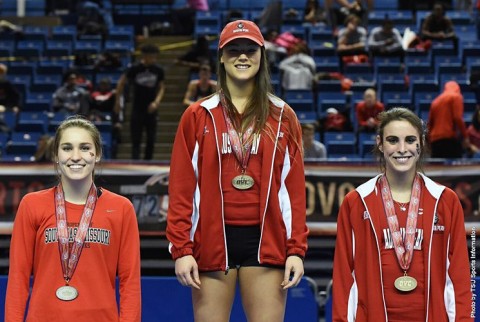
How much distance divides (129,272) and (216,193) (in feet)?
1.79

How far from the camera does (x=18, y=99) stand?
15078 millimetres

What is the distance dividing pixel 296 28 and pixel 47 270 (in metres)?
13.1

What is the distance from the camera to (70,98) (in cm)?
1459

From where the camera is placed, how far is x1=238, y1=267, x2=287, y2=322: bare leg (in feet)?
16.9

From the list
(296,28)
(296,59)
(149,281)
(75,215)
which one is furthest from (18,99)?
(75,215)

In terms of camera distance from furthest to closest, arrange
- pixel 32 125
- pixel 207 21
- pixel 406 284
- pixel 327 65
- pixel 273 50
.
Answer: pixel 207 21
pixel 327 65
pixel 273 50
pixel 32 125
pixel 406 284

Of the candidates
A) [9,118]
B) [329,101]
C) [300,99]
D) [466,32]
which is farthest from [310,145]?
[466,32]

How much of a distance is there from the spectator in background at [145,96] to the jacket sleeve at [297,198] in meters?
7.76

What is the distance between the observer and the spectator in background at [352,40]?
1645 cm

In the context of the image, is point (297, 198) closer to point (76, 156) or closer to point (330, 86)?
point (76, 156)

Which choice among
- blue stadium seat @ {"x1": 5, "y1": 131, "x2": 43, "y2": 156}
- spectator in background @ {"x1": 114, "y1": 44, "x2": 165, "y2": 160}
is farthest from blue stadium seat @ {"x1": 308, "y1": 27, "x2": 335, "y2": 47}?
blue stadium seat @ {"x1": 5, "y1": 131, "x2": 43, "y2": 156}

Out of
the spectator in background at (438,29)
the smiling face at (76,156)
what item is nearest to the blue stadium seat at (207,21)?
the spectator in background at (438,29)

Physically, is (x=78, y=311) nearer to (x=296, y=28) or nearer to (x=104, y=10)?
(x=296, y=28)

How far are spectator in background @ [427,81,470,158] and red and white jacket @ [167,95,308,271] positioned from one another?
21.1 ft
